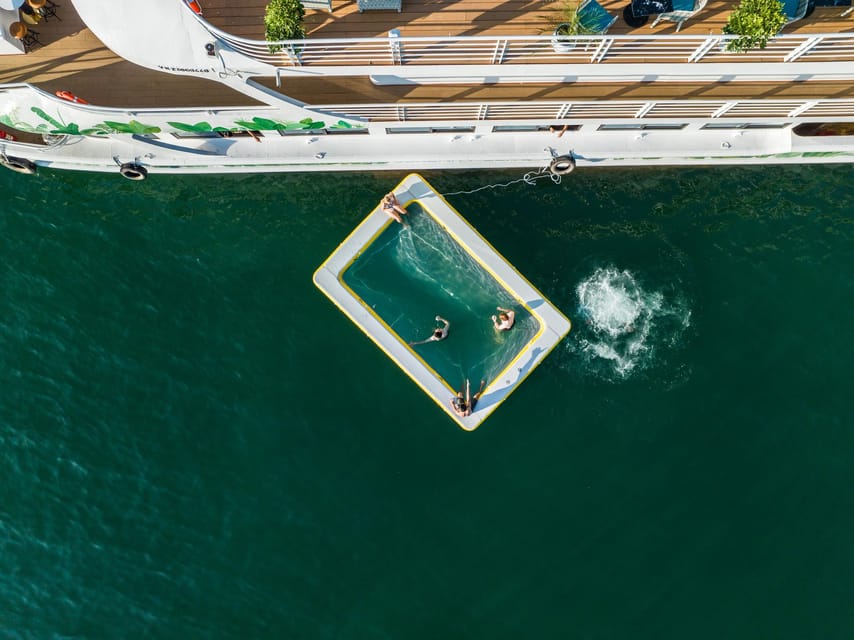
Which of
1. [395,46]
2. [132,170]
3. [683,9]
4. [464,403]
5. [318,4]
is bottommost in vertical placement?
[464,403]

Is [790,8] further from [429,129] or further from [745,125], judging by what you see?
[429,129]

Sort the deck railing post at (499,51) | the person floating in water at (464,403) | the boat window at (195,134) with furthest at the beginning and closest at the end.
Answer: the person floating in water at (464,403) → the boat window at (195,134) → the deck railing post at (499,51)

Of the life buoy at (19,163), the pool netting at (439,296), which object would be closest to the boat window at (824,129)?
the pool netting at (439,296)

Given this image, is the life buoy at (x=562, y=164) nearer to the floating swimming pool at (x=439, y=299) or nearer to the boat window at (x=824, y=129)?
the floating swimming pool at (x=439, y=299)

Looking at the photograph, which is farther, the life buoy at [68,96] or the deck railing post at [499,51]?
the life buoy at [68,96]

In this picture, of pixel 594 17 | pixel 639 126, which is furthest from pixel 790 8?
pixel 594 17

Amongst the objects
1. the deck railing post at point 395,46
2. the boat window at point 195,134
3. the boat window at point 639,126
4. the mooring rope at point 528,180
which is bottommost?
the boat window at point 639,126

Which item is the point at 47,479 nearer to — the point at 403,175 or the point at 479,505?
the point at 479,505
